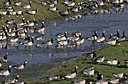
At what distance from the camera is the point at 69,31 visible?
61.0m

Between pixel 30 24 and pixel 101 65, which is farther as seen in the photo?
pixel 30 24

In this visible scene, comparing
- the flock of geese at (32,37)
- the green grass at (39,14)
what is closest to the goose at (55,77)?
the flock of geese at (32,37)

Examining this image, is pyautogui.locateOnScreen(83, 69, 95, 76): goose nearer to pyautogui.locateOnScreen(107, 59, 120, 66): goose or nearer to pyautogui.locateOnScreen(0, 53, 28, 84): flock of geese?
pyautogui.locateOnScreen(107, 59, 120, 66): goose

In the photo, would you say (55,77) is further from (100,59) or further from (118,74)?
(100,59)

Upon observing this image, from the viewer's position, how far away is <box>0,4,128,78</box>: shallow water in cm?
4728

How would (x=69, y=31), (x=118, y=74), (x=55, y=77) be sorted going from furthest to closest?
1. (x=69, y=31)
2. (x=118, y=74)
3. (x=55, y=77)

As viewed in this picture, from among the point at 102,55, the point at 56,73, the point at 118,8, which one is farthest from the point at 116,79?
the point at 118,8

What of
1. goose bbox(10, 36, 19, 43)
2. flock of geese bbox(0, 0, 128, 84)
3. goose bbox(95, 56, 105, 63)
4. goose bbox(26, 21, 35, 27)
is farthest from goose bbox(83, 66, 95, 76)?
goose bbox(26, 21, 35, 27)

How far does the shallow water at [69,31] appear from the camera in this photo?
4728 centimetres

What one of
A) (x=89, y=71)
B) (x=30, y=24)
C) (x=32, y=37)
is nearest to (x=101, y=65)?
(x=89, y=71)

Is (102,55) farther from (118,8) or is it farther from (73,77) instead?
(118,8)

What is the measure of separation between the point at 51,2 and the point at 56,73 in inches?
1335

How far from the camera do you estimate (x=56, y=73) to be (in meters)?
39.9

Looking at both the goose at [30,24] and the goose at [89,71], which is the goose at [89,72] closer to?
the goose at [89,71]
